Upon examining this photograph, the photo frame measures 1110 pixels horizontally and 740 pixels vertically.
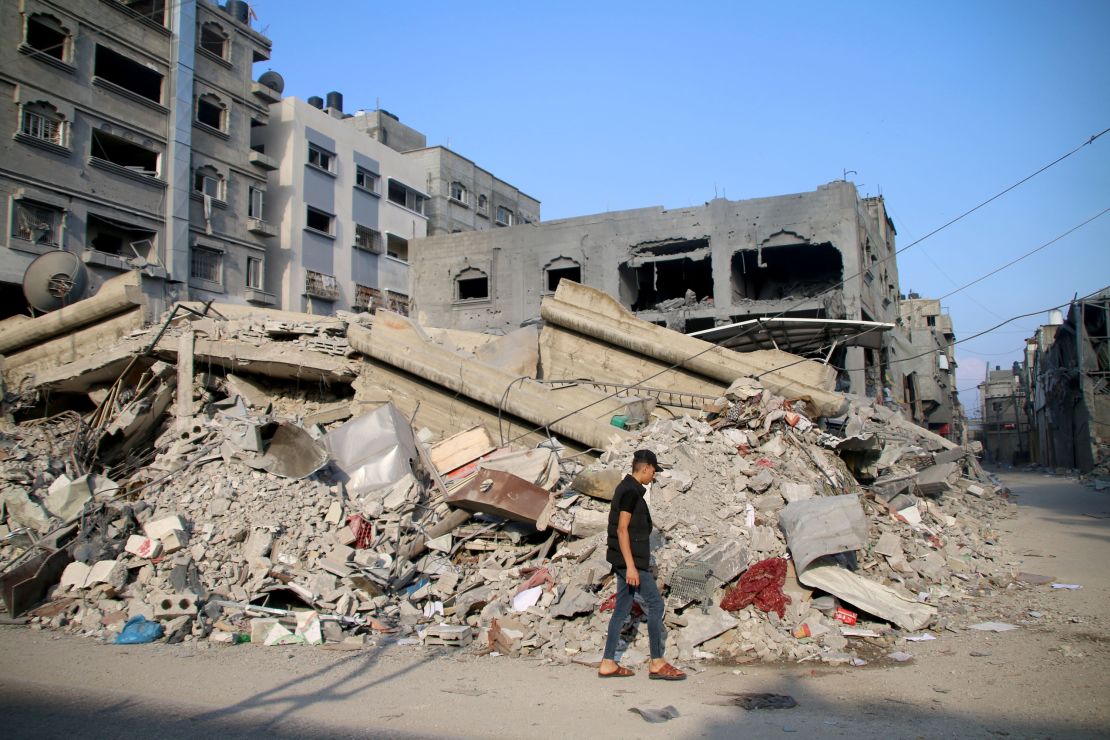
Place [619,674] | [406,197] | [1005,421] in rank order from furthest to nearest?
1. [1005,421]
2. [406,197]
3. [619,674]

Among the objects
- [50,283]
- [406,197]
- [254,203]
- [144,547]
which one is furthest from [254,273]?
[144,547]

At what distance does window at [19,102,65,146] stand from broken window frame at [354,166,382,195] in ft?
40.0

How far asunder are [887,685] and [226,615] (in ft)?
16.3

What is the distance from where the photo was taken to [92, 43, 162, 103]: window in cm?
2181

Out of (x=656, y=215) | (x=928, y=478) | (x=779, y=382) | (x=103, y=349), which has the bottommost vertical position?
(x=928, y=478)

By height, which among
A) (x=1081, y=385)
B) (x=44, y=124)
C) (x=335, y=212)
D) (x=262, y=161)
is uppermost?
(x=262, y=161)

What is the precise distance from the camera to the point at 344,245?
30.5 meters

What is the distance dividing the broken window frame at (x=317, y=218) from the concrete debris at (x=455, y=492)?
17687 millimetres

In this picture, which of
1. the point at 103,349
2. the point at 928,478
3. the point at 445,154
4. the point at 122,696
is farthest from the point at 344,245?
the point at 122,696

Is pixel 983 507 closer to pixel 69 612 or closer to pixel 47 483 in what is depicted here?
pixel 69 612

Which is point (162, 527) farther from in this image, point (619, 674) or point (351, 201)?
point (351, 201)

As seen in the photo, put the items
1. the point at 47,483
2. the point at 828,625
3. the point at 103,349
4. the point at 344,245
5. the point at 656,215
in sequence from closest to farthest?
the point at 828,625 → the point at 47,483 → the point at 103,349 → the point at 656,215 → the point at 344,245

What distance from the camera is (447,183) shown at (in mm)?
36344

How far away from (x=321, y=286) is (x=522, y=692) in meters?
27.0
